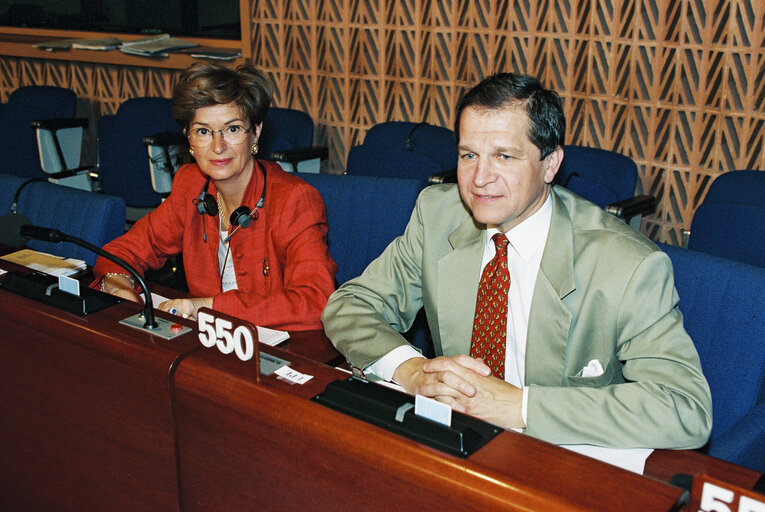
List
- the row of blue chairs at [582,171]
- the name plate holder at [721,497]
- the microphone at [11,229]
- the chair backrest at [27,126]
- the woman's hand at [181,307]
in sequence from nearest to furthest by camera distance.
Answer: the name plate holder at [721,497] → the woman's hand at [181,307] → the microphone at [11,229] → the row of blue chairs at [582,171] → the chair backrest at [27,126]

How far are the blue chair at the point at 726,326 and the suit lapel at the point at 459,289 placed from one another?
44 cm

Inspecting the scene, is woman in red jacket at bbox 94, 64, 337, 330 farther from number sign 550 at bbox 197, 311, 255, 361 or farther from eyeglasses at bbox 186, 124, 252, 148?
number sign 550 at bbox 197, 311, 255, 361

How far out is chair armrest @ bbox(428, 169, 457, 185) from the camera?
10.4 feet

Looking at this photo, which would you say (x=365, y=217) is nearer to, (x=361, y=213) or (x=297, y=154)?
(x=361, y=213)

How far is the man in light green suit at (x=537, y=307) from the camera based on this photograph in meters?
1.34

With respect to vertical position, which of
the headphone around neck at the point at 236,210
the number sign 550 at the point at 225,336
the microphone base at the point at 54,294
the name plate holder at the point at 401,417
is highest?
the number sign 550 at the point at 225,336

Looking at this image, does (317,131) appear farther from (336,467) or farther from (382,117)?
(336,467)

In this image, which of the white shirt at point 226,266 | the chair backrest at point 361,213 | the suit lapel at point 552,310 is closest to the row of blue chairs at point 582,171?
the chair backrest at point 361,213

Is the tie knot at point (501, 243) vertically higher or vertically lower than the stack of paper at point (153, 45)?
lower

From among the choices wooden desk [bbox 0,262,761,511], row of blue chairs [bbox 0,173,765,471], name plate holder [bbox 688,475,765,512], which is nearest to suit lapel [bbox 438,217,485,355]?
row of blue chairs [bbox 0,173,765,471]

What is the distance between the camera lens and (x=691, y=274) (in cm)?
164

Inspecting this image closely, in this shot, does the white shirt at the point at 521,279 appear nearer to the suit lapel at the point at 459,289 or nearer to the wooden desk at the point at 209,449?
the suit lapel at the point at 459,289

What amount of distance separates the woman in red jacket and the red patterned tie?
18.4 inches

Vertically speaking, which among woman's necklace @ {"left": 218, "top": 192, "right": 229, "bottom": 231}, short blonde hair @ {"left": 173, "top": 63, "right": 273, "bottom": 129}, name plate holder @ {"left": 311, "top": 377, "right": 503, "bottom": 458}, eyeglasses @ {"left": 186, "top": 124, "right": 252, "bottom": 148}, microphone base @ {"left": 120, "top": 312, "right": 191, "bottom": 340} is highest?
short blonde hair @ {"left": 173, "top": 63, "right": 273, "bottom": 129}
